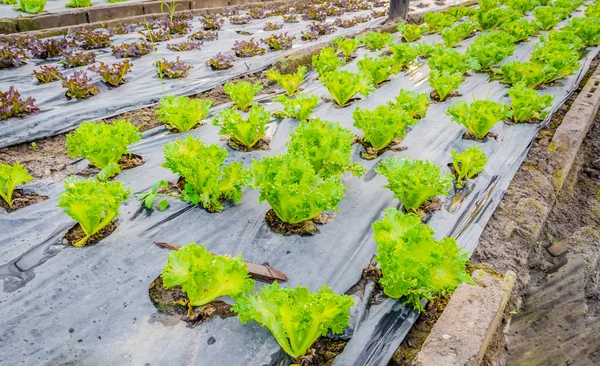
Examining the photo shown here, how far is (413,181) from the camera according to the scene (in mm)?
3139

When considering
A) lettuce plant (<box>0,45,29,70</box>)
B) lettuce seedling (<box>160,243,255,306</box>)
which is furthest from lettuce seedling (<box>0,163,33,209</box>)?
lettuce plant (<box>0,45,29,70</box>)

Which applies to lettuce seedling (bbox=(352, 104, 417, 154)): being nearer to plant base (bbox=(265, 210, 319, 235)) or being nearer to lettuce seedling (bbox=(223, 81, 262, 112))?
plant base (bbox=(265, 210, 319, 235))

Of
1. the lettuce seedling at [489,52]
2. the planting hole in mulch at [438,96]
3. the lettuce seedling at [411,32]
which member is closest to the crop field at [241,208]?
the planting hole in mulch at [438,96]

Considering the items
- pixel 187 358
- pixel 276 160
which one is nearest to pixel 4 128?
pixel 276 160

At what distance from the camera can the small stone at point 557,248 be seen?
11.8 ft

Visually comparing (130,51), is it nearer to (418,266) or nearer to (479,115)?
(479,115)

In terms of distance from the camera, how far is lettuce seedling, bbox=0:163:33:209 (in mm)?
3234

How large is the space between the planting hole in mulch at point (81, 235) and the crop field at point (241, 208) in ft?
0.05

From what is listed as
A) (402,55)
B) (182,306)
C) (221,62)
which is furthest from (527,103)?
(221,62)

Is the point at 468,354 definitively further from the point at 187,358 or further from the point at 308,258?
Result: the point at 187,358

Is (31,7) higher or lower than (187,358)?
higher

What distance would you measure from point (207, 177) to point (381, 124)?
6.10ft

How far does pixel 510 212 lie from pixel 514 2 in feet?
33.9

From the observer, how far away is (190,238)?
3.10 m
